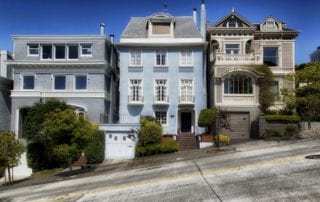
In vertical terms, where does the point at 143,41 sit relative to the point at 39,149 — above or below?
above

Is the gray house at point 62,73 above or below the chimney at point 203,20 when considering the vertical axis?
below

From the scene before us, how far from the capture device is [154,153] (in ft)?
105

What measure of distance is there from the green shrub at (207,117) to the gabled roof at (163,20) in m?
7.87

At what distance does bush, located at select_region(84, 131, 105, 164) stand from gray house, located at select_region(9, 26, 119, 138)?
15.7ft

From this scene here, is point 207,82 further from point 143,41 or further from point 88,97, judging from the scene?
point 88,97

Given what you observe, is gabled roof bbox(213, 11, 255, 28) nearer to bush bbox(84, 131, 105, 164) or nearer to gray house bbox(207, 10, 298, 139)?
gray house bbox(207, 10, 298, 139)

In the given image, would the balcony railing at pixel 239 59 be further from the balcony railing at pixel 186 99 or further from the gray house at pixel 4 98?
the gray house at pixel 4 98

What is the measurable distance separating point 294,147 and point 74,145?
15.3m

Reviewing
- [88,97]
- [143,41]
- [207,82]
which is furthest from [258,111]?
[88,97]

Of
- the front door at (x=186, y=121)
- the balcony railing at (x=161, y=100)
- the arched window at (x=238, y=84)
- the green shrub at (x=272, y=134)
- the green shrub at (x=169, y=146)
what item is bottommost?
the green shrub at (x=169, y=146)

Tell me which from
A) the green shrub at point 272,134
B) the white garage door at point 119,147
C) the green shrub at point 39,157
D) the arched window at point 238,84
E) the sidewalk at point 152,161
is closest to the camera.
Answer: the sidewalk at point 152,161

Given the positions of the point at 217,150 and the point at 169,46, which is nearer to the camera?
the point at 217,150

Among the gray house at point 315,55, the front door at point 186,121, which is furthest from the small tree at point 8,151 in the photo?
the gray house at point 315,55

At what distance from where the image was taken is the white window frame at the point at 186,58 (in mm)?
37562
